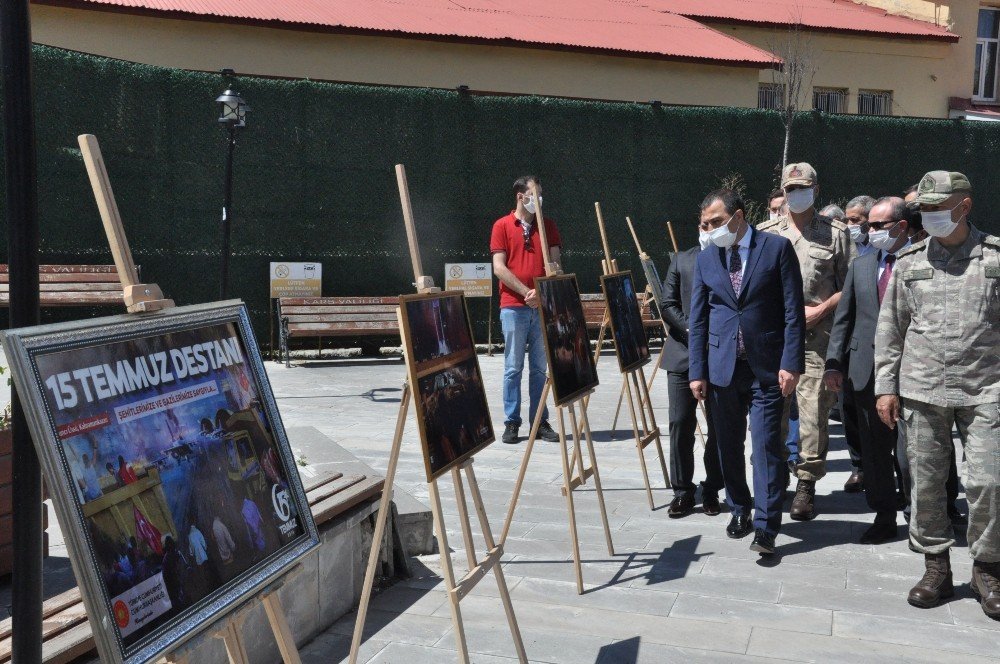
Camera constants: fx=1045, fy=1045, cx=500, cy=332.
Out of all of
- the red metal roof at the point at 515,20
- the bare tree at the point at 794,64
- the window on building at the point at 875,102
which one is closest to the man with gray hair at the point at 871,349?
the red metal roof at the point at 515,20

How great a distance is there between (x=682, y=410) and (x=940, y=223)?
2254 mm

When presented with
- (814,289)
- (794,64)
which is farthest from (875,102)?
(814,289)

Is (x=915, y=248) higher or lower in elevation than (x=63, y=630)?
higher

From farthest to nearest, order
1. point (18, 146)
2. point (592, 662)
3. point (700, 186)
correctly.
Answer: point (700, 186) < point (592, 662) < point (18, 146)

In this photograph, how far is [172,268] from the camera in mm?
12953

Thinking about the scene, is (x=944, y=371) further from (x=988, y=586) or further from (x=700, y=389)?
(x=700, y=389)

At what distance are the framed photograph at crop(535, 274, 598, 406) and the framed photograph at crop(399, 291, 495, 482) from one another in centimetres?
96

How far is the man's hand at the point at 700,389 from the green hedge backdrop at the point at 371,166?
28.5ft

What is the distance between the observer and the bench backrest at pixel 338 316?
13.2 meters

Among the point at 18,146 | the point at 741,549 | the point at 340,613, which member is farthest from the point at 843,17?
the point at 18,146

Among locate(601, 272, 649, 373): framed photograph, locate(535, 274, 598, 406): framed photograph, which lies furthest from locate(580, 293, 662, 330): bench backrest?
locate(535, 274, 598, 406): framed photograph

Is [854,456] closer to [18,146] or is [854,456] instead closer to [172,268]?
[18,146]

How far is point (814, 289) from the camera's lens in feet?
22.1

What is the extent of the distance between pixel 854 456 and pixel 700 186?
950 cm
